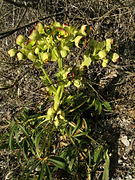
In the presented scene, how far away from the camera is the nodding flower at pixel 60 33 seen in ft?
2.64

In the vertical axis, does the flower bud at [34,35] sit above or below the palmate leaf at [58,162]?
above

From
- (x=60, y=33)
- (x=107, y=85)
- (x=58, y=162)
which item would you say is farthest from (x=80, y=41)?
(x=107, y=85)

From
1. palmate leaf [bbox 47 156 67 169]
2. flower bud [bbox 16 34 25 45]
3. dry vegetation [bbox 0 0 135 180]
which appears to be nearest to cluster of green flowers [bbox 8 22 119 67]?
flower bud [bbox 16 34 25 45]

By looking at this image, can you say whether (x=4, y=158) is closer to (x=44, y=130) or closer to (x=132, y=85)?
(x=44, y=130)

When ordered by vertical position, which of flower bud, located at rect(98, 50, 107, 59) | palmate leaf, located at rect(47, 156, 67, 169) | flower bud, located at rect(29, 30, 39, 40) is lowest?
palmate leaf, located at rect(47, 156, 67, 169)

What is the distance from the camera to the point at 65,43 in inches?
33.4

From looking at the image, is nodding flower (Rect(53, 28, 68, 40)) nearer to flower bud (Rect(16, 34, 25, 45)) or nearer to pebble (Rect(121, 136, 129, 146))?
flower bud (Rect(16, 34, 25, 45))

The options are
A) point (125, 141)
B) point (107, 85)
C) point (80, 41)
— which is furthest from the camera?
point (107, 85)

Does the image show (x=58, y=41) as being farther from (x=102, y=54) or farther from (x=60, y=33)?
(x=102, y=54)

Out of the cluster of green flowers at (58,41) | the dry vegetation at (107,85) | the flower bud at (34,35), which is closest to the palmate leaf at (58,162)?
the dry vegetation at (107,85)

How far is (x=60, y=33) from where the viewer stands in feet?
2.68

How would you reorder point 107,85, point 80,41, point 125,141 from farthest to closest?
point 107,85 < point 125,141 < point 80,41

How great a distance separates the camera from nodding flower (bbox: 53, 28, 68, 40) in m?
0.80

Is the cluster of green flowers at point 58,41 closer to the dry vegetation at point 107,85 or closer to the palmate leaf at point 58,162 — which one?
the dry vegetation at point 107,85
